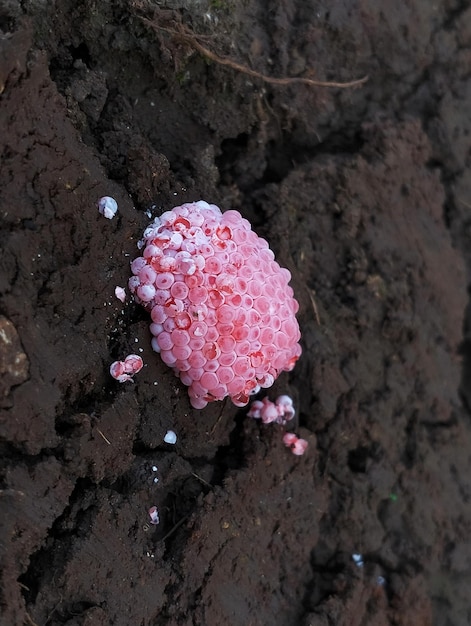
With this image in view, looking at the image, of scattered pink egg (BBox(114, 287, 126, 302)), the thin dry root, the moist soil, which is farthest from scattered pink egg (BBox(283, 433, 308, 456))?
the thin dry root

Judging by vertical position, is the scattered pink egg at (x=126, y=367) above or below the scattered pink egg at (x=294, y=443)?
above

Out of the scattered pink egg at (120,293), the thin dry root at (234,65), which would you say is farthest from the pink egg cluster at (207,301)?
the thin dry root at (234,65)

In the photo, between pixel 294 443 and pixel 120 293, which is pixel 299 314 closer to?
pixel 294 443

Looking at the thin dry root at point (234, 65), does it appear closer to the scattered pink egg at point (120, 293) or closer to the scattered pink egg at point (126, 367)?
the scattered pink egg at point (120, 293)

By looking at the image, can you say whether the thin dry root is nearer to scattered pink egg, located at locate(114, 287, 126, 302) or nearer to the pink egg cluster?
the pink egg cluster

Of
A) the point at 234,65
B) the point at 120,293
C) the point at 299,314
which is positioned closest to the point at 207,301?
the point at 120,293

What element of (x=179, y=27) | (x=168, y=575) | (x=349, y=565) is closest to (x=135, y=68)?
(x=179, y=27)

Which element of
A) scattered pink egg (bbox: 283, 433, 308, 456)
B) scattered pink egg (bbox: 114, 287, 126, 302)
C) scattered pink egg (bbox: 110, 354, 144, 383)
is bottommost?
scattered pink egg (bbox: 283, 433, 308, 456)
